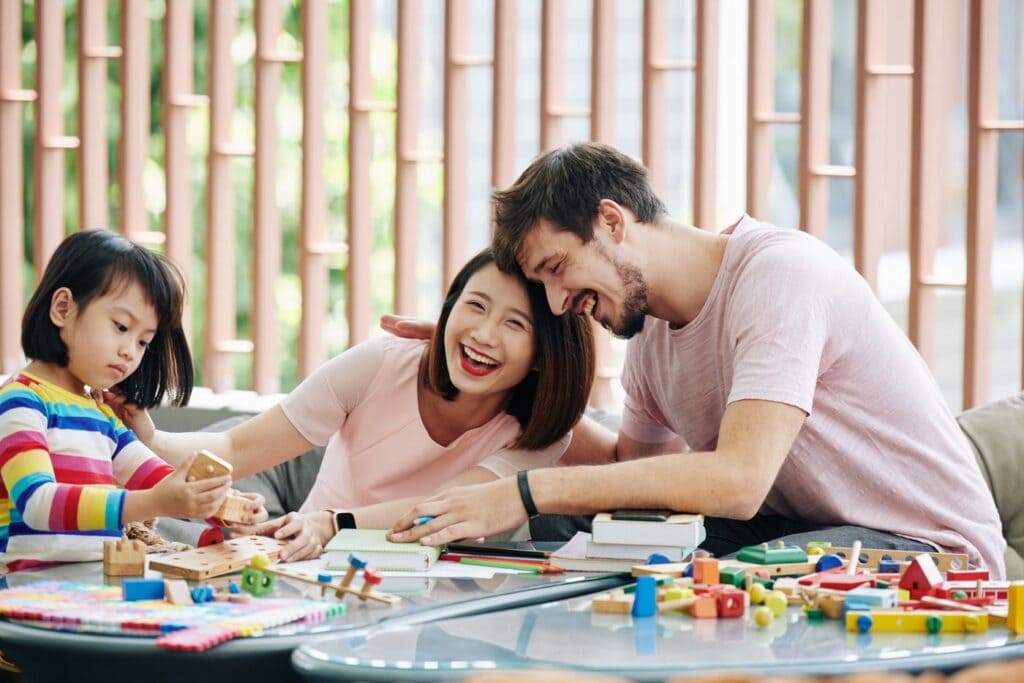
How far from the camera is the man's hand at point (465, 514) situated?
6.70 feet

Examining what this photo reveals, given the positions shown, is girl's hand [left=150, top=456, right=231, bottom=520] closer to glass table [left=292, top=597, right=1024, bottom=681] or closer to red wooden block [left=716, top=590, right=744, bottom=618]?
glass table [left=292, top=597, right=1024, bottom=681]

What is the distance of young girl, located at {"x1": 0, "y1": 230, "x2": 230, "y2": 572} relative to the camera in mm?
1927

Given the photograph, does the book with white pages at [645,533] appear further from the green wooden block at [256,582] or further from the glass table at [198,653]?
the green wooden block at [256,582]

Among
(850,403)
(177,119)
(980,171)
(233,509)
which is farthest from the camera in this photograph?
(177,119)

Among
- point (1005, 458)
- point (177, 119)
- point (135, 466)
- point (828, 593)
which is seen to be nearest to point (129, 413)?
point (135, 466)

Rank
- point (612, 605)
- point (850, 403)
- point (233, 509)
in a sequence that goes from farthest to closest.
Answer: point (850, 403) < point (233, 509) < point (612, 605)

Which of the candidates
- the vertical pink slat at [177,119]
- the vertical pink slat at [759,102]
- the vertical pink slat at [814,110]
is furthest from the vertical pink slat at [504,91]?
the vertical pink slat at [177,119]

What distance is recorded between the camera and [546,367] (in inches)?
96.3

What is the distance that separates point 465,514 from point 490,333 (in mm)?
420

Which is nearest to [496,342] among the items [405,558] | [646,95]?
[405,558]

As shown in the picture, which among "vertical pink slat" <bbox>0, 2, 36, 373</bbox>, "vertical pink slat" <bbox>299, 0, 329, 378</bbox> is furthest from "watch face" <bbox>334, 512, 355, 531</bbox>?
"vertical pink slat" <bbox>0, 2, 36, 373</bbox>

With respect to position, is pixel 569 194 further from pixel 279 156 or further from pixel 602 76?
pixel 279 156

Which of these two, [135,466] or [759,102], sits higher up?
[759,102]

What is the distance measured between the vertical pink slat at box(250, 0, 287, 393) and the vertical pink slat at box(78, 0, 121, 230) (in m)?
0.54
